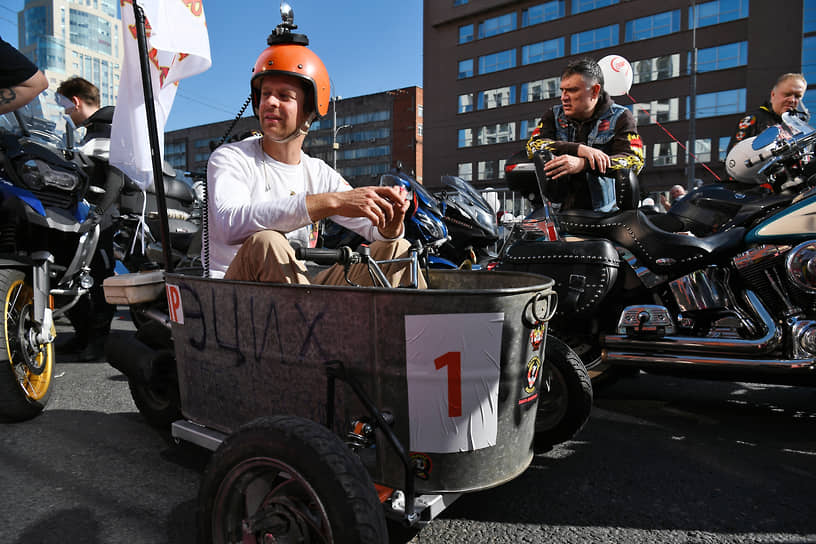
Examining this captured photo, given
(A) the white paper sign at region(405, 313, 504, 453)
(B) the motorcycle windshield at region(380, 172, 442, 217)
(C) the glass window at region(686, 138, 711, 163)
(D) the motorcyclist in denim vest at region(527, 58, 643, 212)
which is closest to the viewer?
(A) the white paper sign at region(405, 313, 504, 453)

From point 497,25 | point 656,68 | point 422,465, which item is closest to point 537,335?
point 422,465

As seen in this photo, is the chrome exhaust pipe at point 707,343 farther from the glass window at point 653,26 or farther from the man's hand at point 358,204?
the glass window at point 653,26

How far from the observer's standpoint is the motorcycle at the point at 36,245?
2883 mm

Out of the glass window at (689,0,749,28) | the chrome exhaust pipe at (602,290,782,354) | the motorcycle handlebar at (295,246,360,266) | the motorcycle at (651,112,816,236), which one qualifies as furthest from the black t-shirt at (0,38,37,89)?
the glass window at (689,0,749,28)

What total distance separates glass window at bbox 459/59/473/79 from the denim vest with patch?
42617mm

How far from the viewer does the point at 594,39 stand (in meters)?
37.2

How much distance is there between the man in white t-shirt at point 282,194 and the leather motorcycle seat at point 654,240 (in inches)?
56.7

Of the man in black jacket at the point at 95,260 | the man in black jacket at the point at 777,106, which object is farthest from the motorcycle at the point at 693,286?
the man in black jacket at the point at 95,260

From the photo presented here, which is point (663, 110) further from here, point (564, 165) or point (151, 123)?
point (151, 123)

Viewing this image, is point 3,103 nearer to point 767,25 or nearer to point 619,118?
point 619,118

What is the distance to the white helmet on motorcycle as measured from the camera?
10.1ft

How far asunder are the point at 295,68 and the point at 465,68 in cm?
4467

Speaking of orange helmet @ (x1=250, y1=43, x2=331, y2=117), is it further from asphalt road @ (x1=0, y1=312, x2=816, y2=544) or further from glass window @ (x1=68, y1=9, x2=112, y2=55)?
glass window @ (x1=68, y1=9, x2=112, y2=55)

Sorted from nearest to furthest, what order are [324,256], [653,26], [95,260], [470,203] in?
[324,256] → [95,260] → [470,203] → [653,26]
